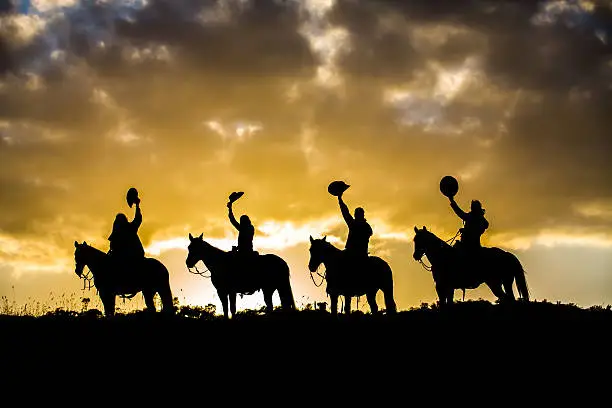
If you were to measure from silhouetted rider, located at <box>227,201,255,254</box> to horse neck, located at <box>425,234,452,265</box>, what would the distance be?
21.1 feet

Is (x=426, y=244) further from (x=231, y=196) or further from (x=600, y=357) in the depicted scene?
(x=600, y=357)

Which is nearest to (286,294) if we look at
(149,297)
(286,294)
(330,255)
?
(286,294)

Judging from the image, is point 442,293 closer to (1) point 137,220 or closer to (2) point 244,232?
(2) point 244,232

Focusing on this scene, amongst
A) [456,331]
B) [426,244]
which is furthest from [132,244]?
[456,331]

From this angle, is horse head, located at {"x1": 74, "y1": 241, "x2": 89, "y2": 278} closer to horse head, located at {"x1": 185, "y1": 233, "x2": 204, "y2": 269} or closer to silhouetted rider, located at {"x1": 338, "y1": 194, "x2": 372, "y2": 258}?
horse head, located at {"x1": 185, "y1": 233, "x2": 204, "y2": 269}

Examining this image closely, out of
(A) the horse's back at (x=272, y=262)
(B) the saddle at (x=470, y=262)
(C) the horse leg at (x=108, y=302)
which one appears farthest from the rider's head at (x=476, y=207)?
(C) the horse leg at (x=108, y=302)

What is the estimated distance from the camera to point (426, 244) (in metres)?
31.2

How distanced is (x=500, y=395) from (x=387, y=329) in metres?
4.70

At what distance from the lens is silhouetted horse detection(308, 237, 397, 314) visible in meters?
30.0

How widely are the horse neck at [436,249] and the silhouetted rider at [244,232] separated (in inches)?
253

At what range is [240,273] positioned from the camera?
3103cm

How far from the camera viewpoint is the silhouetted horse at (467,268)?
A: 99.8 feet

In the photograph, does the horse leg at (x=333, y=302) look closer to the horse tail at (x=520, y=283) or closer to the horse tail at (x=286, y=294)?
the horse tail at (x=286, y=294)

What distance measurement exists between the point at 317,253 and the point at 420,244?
3801 mm
